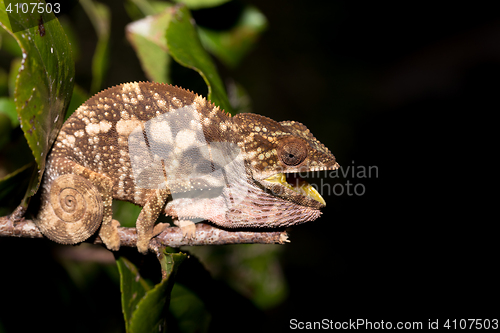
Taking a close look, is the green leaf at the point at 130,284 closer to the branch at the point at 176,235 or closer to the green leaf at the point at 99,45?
the branch at the point at 176,235

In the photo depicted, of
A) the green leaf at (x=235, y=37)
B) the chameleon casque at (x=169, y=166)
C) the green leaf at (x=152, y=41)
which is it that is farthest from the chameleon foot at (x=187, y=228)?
the green leaf at (x=235, y=37)

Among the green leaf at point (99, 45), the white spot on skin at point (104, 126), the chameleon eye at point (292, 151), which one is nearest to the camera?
the white spot on skin at point (104, 126)

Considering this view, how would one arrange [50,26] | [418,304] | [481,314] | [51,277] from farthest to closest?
[418,304] → [481,314] → [51,277] → [50,26]

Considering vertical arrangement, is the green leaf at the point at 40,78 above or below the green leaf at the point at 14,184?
above

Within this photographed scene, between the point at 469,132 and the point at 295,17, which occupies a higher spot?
the point at 295,17

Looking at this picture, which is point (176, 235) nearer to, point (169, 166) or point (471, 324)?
point (169, 166)

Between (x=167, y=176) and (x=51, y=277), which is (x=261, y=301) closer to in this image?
(x=51, y=277)

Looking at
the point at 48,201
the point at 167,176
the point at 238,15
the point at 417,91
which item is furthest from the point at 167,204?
the point at 417,91
